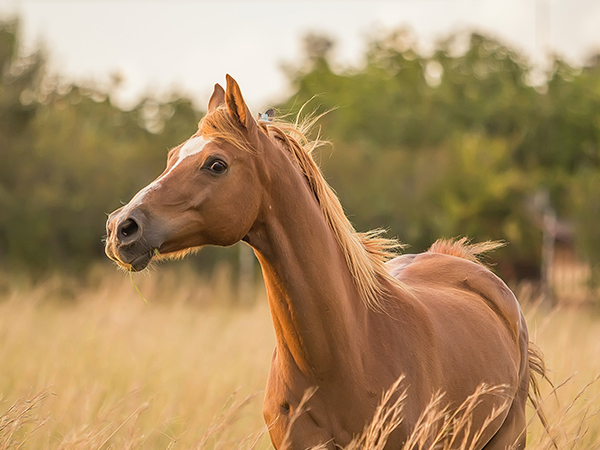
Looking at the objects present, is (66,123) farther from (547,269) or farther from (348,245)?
(348,245)

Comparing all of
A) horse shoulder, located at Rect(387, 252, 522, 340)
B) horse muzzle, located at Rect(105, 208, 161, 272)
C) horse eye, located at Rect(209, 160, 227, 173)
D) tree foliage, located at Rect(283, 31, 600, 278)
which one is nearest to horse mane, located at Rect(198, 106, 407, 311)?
horse eye, located at Rect(209, 160, 227, 173)

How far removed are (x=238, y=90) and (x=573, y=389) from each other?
392 centimetres

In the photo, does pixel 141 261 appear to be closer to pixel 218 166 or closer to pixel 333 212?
pixel 218 166

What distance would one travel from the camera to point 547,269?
1611cm

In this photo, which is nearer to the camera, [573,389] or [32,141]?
[573,389]

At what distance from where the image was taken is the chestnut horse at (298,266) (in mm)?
2637

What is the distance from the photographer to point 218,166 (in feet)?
8.83

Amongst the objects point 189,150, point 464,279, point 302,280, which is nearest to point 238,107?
point 189,150

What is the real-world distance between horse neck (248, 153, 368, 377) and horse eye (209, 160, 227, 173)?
0.73ft

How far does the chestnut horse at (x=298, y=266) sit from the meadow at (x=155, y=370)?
376 mm

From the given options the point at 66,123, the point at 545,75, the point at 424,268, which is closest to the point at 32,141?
the point at 66,123

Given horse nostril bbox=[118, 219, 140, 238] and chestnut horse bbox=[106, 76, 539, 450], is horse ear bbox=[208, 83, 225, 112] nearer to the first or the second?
chestnut horse bbox=[106, 76, 539, 450]

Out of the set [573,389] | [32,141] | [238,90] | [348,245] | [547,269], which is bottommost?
[547,269]

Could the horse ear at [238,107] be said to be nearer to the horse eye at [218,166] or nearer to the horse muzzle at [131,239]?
the horse eye at [218,166]
